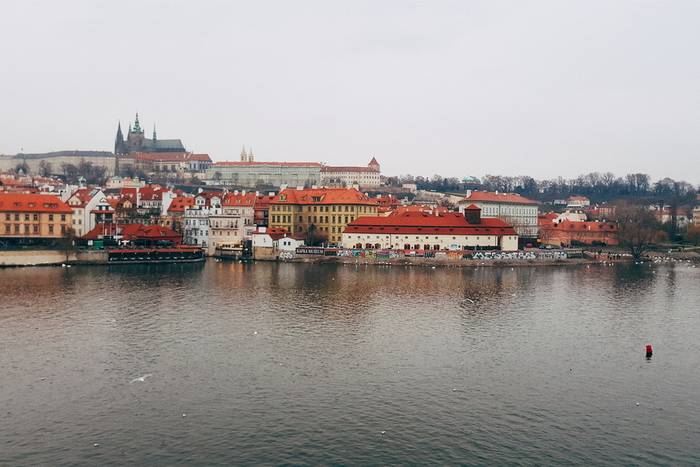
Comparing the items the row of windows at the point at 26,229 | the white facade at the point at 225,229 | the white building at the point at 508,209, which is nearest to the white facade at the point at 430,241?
the white facade at the point at 225,229

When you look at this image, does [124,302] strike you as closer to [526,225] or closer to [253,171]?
[526,225]

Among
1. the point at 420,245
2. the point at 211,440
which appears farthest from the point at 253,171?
the point at 211,440

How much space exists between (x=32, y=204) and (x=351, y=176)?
112 meters

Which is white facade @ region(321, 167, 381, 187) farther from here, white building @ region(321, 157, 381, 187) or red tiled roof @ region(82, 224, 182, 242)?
red tiled roof @ region(82, 224, 182, 242)

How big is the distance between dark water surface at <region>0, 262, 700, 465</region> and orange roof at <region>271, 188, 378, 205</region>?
127 feet

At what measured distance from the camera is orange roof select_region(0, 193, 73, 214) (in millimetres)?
67938

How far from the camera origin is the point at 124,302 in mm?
40031

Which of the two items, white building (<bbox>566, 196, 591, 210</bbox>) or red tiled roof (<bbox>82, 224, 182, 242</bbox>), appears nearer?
red tiled roof (<bbox>82, 224, 182, 242</bbox>)

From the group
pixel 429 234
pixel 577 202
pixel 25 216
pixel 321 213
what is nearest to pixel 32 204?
pixel 25 216

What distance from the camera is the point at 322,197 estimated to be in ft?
277

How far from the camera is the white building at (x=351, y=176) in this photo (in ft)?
573

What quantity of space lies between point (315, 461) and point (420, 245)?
2242 inches

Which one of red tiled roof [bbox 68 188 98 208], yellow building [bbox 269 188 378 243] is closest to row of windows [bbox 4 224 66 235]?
red tiled roof [bbox 68 188 98 208]

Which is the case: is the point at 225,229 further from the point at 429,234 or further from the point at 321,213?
the point at 429,234
